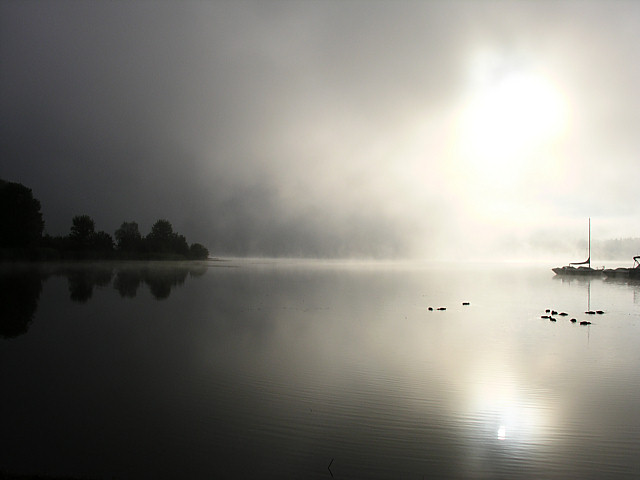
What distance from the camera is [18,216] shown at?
266ft

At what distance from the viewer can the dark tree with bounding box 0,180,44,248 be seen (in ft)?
262

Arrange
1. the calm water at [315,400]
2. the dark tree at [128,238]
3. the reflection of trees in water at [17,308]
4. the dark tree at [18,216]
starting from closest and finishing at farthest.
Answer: the calm water at [315,400] → the reflection of trees in water at [17,308] → the dark tree at [18,216] → the dark tree at [128,238]

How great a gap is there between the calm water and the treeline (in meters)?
66.9

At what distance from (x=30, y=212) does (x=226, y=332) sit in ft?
253

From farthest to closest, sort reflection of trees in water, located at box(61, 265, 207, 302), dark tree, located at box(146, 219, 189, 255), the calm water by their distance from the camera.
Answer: dark tree, located at box(146, 219, 189, 255)
reflection of trees in water, located at box(61, 265, 207, 302)
the calm water

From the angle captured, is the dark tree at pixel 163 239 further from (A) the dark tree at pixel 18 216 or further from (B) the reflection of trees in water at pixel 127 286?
(B) the reflection of trees in water at pixel 127 286

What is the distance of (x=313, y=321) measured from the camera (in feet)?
92.6

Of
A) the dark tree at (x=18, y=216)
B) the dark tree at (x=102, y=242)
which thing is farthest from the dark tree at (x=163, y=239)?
the dark tree at (x=18, y=216)

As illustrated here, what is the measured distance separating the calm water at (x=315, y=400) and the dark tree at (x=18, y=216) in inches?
2602

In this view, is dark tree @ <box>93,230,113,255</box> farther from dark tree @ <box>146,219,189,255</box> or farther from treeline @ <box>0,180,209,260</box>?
dark tree @ <box>146,219,189,255</box>

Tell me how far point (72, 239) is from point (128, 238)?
28427 mm

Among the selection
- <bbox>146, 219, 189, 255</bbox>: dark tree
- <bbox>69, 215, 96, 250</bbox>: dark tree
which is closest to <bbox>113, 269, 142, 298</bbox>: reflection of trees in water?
<bbox>69, 215, 96, 250</bbox>: dark tree

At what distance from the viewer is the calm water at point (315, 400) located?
8758 mm

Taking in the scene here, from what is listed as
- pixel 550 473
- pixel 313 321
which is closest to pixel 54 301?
pixel 313 321
